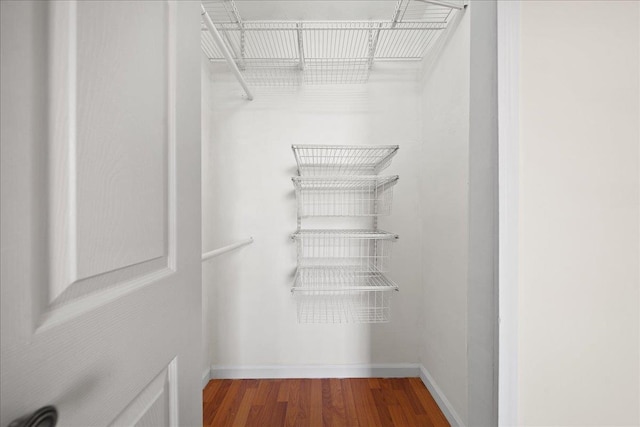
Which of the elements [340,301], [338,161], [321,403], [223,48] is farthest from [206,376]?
[223,48]

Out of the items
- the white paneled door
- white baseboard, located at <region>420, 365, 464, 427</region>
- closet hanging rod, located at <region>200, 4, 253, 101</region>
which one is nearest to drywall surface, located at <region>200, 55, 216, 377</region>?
closet hanging rod, located at <region>200, 4, 253, 101</region>

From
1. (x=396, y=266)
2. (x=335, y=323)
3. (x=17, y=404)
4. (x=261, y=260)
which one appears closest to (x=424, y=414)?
(x=335, y=323)

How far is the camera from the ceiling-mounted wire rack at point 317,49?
1.64 metres

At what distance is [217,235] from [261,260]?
316 mm

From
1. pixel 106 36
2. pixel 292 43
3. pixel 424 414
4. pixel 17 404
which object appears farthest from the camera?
pixel 292 43

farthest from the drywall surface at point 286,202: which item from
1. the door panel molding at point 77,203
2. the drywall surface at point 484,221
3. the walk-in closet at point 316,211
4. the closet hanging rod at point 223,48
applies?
the door panel molding at point 77,203

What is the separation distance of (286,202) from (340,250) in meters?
0.45

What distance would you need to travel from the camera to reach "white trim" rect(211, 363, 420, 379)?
1796 mm

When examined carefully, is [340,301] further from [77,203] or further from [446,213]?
[77,203]

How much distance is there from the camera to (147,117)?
1.58 ft
